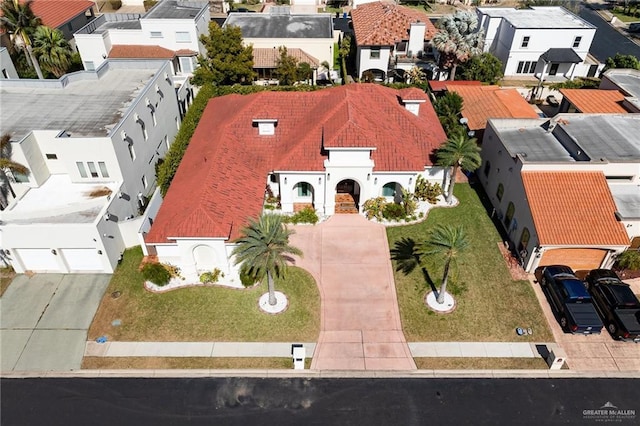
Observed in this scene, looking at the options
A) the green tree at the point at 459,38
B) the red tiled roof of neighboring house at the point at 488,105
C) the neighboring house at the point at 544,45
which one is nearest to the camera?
the red tiled roof of neighboring house at the point at 488,105

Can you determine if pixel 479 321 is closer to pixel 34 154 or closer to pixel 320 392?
pixel 320 392

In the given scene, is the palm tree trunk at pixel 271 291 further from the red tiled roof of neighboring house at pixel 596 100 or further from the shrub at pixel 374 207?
the red tiled roof of neighboring house at pixel 596 100

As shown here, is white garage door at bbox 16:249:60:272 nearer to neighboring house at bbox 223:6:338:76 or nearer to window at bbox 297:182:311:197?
window at bbox 297:182:311:197

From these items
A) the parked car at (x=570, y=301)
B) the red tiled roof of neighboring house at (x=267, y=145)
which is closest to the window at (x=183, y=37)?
the red tiled roof of neighboring house at (x=267, y=145)

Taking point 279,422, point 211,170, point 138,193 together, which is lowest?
point 279,422

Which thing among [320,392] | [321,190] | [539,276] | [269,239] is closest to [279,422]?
[320,392]

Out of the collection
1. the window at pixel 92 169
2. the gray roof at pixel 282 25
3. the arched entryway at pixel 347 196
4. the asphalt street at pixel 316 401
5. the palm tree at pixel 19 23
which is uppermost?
the palm tree at pixel 19 23
